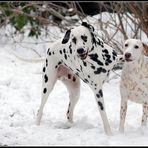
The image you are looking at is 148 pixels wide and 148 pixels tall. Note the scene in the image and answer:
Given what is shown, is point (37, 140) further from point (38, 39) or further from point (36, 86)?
point (38, 39)

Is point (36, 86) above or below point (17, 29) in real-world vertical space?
below

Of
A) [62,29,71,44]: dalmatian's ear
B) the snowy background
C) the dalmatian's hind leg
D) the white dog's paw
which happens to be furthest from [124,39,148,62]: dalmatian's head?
the white dog's paw

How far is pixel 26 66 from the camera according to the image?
381 inches

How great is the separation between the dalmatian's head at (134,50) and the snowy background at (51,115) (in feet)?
3.03

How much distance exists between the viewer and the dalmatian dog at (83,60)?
18.3 feet

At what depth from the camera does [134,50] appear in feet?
18.3

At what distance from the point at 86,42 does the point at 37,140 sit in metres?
1.26

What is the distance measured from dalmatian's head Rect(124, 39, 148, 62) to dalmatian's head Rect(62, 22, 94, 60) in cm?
44

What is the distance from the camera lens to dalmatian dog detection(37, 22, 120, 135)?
557cm

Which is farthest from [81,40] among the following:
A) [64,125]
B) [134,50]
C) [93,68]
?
[64,125]

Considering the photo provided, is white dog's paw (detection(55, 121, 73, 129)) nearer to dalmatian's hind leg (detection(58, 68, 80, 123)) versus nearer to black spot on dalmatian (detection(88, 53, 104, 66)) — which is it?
dalmatian's hind leg (detection(58, 68, 80, 123))

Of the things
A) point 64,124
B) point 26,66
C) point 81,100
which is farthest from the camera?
point 26,66

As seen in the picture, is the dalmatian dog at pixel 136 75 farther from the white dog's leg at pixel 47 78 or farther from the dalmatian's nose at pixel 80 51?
the white dog's leg at pixel 47 78

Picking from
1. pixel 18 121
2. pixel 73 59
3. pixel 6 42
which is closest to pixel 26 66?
pixel 6 42
